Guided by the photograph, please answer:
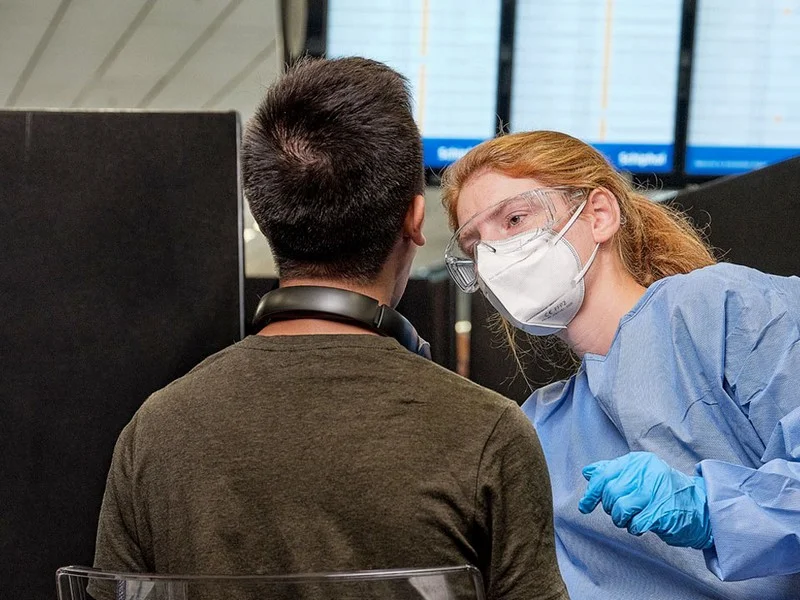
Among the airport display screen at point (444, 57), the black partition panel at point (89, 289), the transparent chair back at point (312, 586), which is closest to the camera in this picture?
the transparent chair back at point (312, 586)

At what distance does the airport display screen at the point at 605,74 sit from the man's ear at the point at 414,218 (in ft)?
7.73

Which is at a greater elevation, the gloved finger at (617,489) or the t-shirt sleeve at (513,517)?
the t-shirt sleeve at (513,517)

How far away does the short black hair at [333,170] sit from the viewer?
95 cm

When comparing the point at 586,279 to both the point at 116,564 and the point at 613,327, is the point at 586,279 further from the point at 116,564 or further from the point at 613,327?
the point at 116,564

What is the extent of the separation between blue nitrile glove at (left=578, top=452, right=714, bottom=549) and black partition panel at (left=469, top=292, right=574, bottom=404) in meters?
0.85

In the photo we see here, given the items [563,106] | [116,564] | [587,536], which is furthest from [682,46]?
[116,564]

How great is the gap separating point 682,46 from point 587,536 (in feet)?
7.28

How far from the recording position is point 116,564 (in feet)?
3.14

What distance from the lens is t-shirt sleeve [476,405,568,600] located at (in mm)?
887

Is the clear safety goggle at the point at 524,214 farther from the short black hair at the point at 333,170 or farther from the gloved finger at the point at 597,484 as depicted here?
the short black hair at the point at 333,170

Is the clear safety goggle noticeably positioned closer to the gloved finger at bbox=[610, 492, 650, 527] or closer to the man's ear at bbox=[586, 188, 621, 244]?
the man's ear at bbox=[586, 188, 621, 244]

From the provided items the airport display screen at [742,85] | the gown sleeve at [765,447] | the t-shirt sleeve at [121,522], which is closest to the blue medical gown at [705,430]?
the gown sleeve at [765,447]

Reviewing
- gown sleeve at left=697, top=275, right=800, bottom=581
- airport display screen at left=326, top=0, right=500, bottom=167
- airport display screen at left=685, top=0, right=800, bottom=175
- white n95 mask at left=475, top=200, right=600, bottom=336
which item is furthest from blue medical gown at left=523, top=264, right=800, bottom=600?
airport display screen at left=685, top=0, right=800, bottom=175

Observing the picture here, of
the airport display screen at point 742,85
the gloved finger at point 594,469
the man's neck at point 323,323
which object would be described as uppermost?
the airport display screen at point 742,85
